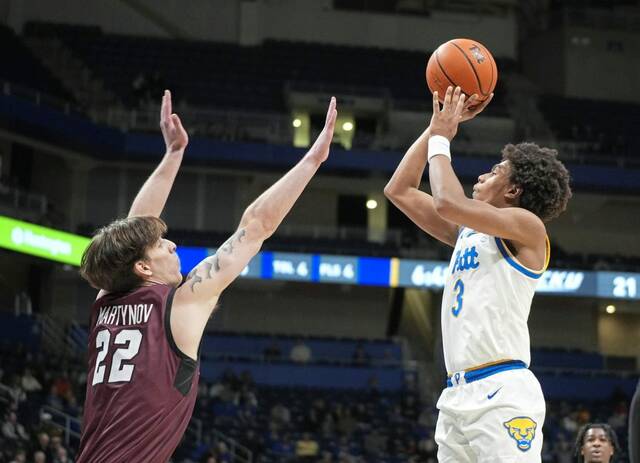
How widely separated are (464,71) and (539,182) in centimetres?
75

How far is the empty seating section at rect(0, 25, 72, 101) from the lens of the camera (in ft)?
84.2

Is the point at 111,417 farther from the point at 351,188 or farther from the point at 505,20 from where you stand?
the point at 505,20

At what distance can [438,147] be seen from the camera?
464 cm

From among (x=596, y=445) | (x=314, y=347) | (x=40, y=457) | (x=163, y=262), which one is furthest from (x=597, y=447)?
(x=314, y=347)

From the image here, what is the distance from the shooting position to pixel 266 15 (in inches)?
1220

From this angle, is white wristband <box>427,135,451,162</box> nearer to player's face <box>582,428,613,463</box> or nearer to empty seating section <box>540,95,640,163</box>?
player's face <box>582,428,613,463</box>

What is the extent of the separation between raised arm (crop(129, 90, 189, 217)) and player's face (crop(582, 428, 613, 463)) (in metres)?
3.48

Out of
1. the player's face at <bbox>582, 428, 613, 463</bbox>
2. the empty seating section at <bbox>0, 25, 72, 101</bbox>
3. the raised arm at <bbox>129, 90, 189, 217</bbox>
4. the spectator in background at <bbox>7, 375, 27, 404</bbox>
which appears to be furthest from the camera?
the empty seating section at <bbox>0, 25, 72, 101</bbox>

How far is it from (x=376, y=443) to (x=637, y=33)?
18.2 meters

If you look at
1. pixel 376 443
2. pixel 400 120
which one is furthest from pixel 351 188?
pixel 376 443

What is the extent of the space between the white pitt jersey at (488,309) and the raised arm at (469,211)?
0.47 feet

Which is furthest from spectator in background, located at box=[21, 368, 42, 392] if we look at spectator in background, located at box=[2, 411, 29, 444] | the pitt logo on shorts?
the pitt logo on shorts

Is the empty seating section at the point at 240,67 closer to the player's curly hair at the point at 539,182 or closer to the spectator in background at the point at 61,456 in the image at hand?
the spectator in background at the point at 61,456

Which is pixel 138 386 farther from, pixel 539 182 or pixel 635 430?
pixel 635 430
